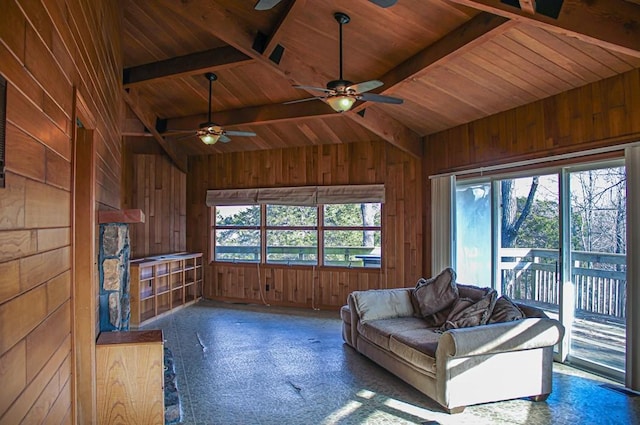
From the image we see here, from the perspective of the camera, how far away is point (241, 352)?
16.8ft

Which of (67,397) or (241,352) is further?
(241,352)

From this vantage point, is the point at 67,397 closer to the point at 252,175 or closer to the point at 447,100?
the point at 447,100

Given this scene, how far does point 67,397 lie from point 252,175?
6.41 m

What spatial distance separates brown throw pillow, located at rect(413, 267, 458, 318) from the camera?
4629 mm

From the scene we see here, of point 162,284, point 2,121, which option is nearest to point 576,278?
point 2,121

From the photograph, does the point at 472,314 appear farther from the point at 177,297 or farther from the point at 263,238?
the point at 177,297

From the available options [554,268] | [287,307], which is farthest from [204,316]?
[554,268]

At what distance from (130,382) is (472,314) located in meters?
2.83

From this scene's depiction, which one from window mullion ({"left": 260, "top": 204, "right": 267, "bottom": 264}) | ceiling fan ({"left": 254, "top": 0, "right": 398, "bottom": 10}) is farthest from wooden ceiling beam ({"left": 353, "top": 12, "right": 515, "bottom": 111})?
window mullion ({"left": 260, "top": 204, "right": 267, "bottom": 264})

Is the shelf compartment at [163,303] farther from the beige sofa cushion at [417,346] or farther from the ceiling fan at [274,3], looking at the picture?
the ceiling fan at [274,3]

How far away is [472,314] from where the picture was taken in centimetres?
402

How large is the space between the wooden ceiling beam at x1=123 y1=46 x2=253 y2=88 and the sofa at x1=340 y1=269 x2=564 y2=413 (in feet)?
10.8

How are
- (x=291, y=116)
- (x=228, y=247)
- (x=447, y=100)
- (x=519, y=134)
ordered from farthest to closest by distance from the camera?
1. (x=228, y=247)
2. (x=291, y=116)
3. (x=447, y=100)
4. (x=519, y=134)

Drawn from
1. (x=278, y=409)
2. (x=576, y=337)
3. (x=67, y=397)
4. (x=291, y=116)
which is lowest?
(x=278, y=409)
